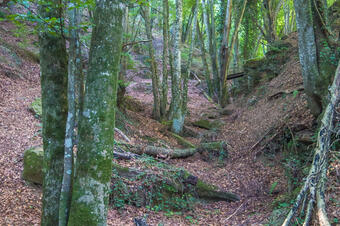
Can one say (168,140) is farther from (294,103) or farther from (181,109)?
(294,103)

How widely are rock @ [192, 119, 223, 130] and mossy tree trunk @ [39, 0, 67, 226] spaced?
10.0 meters

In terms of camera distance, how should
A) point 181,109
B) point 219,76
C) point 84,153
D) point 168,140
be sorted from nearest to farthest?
point 84,153
point 168,140
point 181,109
point 219,76

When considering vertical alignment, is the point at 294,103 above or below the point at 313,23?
below

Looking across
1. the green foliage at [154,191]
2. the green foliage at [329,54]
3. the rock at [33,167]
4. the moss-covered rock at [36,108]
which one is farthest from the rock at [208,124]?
the rock at [33,167]

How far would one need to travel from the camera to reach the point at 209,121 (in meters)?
13.7

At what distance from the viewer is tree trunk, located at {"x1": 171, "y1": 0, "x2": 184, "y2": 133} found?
11.0m

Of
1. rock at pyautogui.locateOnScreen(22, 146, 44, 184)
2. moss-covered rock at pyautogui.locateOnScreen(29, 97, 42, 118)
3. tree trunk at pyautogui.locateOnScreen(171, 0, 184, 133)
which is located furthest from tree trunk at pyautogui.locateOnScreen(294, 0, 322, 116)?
moss-covered rock at pyautogui.locateOnScreen(29, 97, 42, 118)

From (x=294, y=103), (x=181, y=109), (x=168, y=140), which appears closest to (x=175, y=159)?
(x=168, y=140)

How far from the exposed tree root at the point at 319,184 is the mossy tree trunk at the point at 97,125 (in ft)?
10.8

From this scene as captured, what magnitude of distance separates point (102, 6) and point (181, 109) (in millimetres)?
8650

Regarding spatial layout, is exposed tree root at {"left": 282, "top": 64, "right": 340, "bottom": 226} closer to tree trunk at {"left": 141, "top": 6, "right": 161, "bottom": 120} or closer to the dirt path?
the dirt path

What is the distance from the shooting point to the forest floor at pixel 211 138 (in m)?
5.61

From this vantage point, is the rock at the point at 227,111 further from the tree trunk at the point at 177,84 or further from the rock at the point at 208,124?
the tree trunk at the point at 177,84

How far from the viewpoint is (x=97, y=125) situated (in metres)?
3.12
